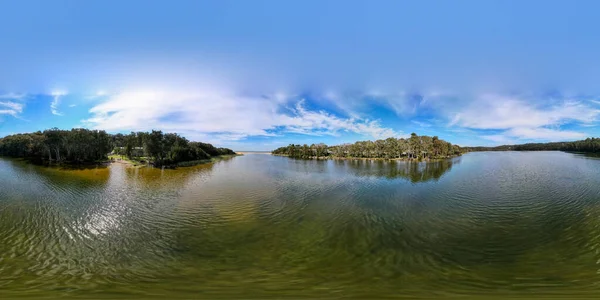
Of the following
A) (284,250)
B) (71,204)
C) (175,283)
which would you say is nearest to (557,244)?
(284,250)

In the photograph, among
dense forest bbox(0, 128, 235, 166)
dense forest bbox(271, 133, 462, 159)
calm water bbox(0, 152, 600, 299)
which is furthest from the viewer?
dense forest bbox(271, 133, 462, 159)

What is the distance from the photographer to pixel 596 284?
777 cm

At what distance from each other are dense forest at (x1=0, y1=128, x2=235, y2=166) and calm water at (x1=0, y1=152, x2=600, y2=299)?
46956mm

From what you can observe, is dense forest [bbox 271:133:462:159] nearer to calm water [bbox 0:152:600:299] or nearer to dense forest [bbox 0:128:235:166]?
dense forest [bbox 0:128:235:166]

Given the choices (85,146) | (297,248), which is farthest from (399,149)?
(85,146)

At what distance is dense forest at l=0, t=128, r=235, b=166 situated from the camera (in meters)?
59.0

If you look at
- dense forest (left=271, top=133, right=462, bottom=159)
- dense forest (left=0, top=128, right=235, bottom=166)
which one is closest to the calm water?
dense forest (left=0, top=128, right=235, bottom=166)

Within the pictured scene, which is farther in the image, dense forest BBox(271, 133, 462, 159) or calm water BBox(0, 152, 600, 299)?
dense forest BBox(271, 133, 462, 159)

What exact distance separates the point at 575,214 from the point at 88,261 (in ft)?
97.6

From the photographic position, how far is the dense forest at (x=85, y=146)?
59.0 meters

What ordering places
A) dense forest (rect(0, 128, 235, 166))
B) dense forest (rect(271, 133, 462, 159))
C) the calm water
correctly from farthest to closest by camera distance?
dense forest (rect(271, 133, 462, 159)) → dense forest (rect(0, 128, 235, 166)) → the calm water

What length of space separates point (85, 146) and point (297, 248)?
74.4 metres

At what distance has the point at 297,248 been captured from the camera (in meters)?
11.2

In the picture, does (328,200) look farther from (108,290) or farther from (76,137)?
(76,137)
